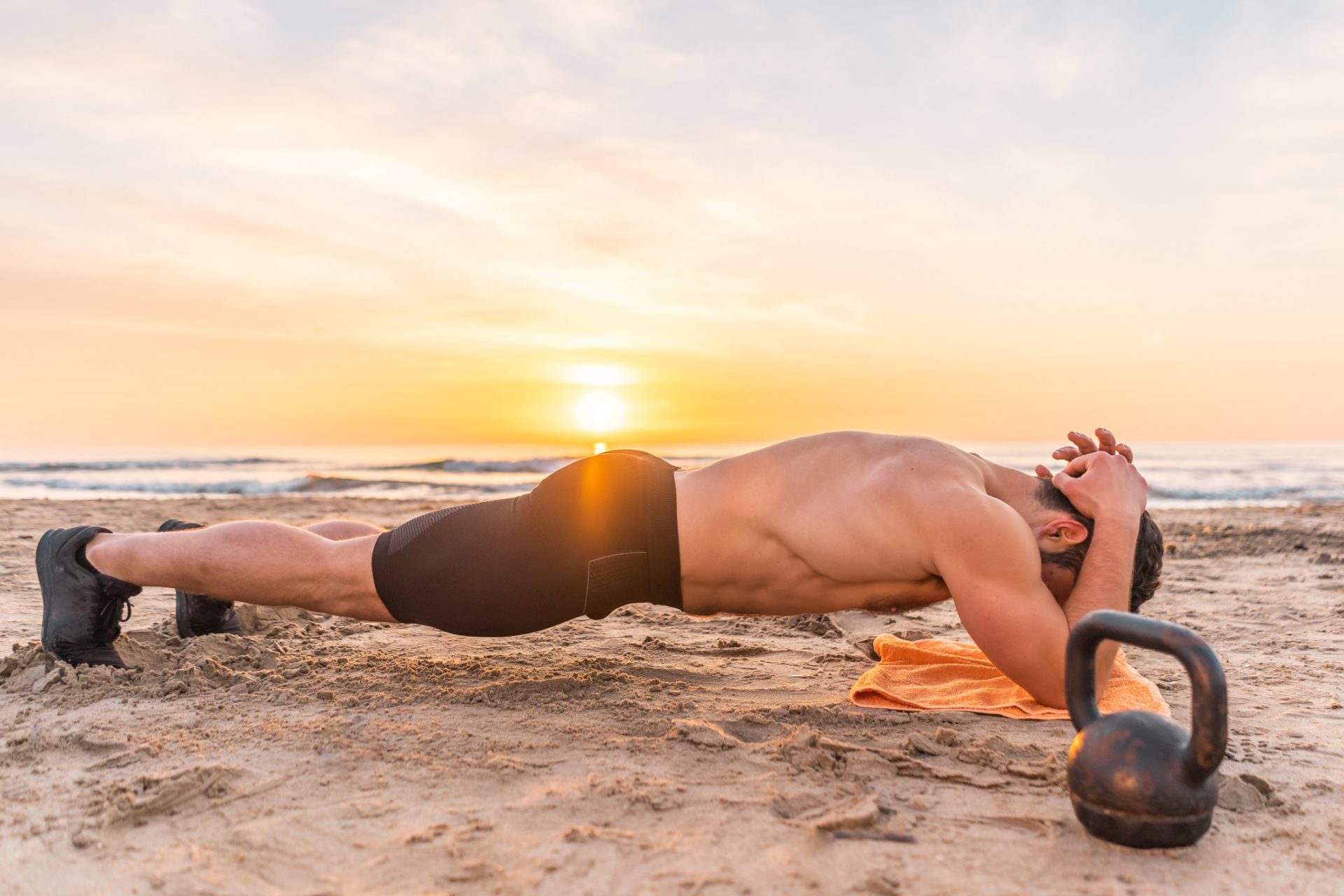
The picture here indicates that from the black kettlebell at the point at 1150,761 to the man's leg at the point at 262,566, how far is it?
215cm

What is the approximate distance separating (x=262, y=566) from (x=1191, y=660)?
8.80ft

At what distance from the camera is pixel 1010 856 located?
1.87 m

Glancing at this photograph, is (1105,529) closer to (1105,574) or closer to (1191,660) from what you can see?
(1105,574)

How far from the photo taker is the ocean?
15961 mm

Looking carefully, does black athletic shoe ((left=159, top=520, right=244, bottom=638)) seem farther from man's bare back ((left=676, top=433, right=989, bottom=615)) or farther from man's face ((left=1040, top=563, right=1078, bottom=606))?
man's face ((left=1040, top=563, right=1078, bottom=606))

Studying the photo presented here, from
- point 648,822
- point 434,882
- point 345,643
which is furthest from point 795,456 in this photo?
point 345,643

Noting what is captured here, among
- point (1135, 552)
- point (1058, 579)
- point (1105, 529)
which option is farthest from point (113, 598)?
point (1135, 552)

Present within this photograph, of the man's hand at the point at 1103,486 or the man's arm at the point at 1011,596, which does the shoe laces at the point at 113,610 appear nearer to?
the man's arm at the point at 1011,596

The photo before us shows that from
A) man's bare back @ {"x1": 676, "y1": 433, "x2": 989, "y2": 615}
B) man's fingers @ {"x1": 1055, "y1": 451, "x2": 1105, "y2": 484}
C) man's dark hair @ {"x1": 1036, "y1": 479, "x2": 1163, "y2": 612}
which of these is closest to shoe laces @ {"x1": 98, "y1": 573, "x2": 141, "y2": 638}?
man's bare back @ {"x1": 676, "y1": 433, "x2": 989, "y2": 615}

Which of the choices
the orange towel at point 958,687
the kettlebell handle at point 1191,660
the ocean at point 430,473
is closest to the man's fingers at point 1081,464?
the orange towel at point 958,687

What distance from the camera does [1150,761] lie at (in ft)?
5.98

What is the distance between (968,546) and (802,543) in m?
0.49

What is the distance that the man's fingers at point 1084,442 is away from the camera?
116 inches

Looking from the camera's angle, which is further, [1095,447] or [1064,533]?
[1095,447]
